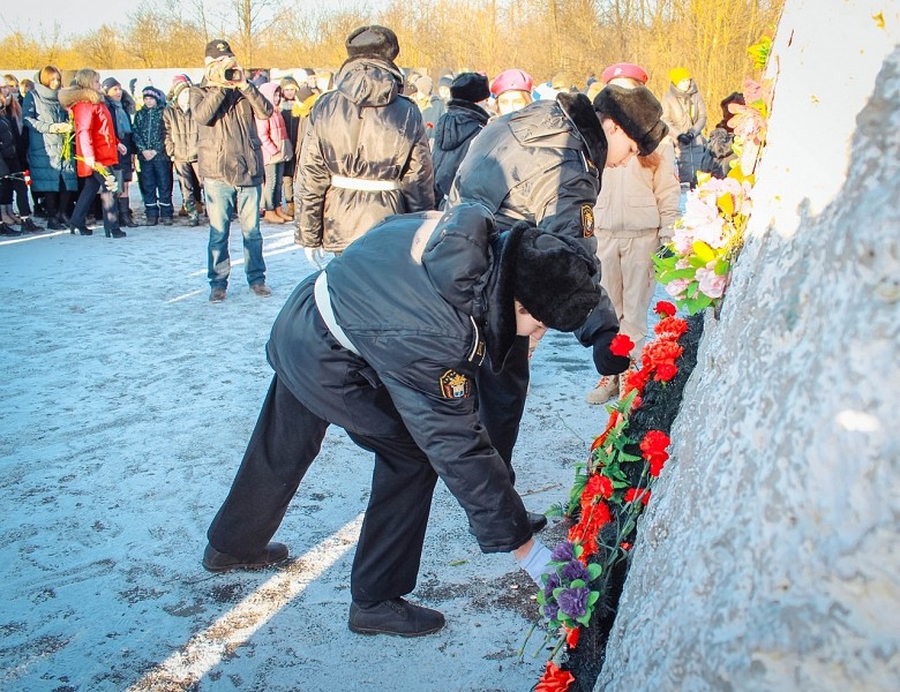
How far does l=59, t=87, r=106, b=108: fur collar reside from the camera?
9.37m

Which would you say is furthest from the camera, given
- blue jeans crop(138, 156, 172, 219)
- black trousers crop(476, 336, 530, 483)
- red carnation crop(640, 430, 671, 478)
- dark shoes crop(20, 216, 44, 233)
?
blue jeans crop(138, 156, 172, 219)

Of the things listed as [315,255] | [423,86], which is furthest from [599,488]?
[423,86]

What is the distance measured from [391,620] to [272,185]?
28.8 feet

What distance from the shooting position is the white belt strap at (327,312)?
2.47 meters

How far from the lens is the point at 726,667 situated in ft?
3.97

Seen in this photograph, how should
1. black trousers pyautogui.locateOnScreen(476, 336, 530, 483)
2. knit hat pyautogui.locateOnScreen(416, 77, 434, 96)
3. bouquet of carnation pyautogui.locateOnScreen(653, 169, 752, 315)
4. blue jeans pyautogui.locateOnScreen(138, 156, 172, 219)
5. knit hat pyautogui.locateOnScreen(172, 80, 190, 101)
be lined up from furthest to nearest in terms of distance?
knit hat pyautogui.locateOnScreen(416, 77, 434, 96) → blue jeans pyautogui.locateOnScreen(138, 156, 172, 219) → knit hat pyautogui.locateOnScreen(172, 80, 190, 101) → black trousers pyautogui.locateOnScreen(476, 336, 530, 483) → bouquet of carnation pyautogui.locateOnScreen(653, 169, 752, 315)

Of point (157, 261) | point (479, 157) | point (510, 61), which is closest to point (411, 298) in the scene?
point (479, 157)

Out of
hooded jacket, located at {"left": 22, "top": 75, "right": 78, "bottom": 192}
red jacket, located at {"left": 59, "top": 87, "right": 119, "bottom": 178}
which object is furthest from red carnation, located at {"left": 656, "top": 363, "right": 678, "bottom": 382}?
hooded jacket, located at {"left": 22, "top": 75, "right": 78, "bottom": 192}

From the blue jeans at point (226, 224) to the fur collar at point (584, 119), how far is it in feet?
13.6

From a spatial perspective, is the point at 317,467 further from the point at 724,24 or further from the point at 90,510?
the point at 724,24

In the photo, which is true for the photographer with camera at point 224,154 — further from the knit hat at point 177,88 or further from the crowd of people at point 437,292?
the knit hat at point 177,88

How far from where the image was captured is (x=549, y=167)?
10.3 feet

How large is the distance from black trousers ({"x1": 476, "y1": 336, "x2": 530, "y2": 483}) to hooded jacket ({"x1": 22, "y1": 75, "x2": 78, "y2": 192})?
340 inches

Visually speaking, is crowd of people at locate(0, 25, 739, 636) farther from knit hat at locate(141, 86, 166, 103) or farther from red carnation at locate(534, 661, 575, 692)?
knit hat at locate(141, 86, 166, 103)
